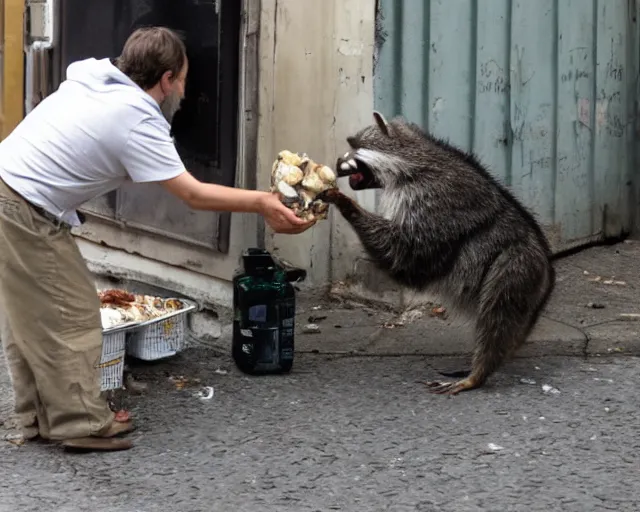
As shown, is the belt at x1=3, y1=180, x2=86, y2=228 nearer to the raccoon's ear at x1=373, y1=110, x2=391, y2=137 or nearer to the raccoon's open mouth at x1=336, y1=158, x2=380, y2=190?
the raccoon's open mouth at x1=336, y1=158, x2=380, y2=190

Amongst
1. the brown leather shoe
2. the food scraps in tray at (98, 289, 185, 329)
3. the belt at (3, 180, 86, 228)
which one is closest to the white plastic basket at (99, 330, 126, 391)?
the food scraps in tray at (98, 289, 185, 329)

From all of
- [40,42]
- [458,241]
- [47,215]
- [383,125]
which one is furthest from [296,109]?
[47,215]

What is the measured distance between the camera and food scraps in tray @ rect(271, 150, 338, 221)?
5168mm

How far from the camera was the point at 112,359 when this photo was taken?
17.5ft

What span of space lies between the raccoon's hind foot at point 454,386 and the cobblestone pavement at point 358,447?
60 mm

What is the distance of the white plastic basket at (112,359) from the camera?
209 inches

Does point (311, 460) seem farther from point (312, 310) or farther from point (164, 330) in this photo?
point (312, 310)

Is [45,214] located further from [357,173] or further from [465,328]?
[465,328]

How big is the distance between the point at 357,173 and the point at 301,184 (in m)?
0.78

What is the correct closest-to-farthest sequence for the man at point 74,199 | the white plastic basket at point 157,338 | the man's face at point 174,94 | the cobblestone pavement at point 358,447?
the cobblestone pavement at point 358,447
the man at point 74,199
the man's face at point 174,94
the white plastic basket at point 157,338

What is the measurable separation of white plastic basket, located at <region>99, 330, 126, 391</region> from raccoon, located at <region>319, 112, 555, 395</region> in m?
1.19

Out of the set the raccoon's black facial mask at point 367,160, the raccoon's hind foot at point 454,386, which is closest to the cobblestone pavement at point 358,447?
the raccoon's hind foot at point 454,386

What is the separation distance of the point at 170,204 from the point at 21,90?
6.02 ft

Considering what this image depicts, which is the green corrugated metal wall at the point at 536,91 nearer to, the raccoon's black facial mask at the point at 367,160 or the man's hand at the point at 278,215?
the raccoon's black facial mask at the point at 367,160
